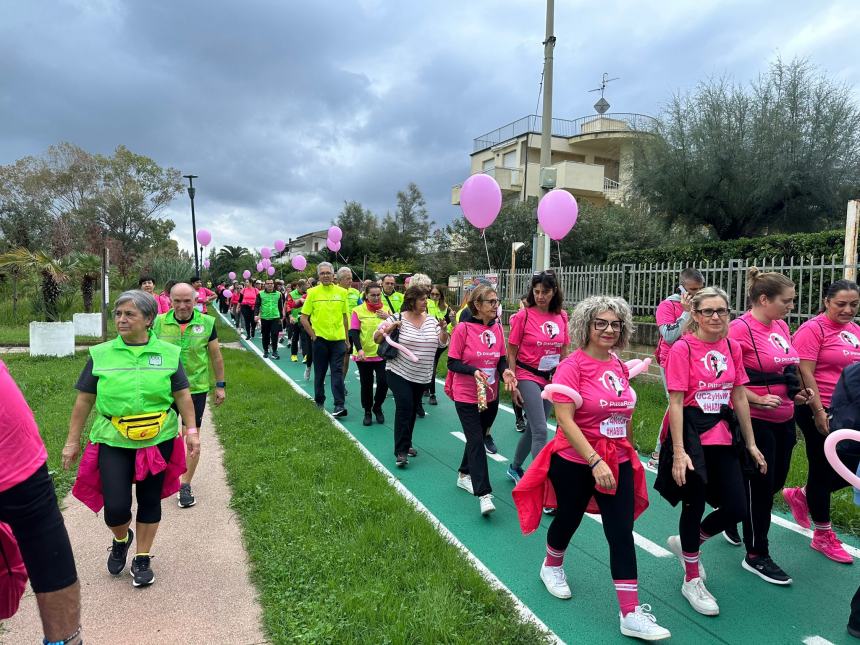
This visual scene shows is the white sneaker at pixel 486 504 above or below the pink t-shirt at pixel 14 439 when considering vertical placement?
below

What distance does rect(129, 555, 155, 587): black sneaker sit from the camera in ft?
11.0

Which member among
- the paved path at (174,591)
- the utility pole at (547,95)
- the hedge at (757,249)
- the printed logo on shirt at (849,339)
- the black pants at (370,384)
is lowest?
the paved path at (174,591)

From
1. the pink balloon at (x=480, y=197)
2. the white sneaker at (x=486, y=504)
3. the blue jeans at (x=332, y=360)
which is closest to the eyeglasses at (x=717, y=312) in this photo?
the white sneaker at (x=486, y=504)

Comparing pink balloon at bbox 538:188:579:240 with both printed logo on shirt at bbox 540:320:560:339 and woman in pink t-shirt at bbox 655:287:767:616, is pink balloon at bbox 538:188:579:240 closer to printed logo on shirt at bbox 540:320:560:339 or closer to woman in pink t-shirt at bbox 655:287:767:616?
printed logo on shirt at bbox 540:320:560:339

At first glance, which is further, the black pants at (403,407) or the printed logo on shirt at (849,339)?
the black pants at (403,407)

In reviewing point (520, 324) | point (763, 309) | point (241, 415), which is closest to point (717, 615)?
point (763, 309)

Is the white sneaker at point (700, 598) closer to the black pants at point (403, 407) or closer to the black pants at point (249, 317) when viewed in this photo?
the black pants at point (403, 407)

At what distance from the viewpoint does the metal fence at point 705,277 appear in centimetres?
749

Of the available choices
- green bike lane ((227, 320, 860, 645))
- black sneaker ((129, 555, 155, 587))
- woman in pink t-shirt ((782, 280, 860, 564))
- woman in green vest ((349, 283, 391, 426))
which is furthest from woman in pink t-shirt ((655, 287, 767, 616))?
woman in green vest ((349, 283, 391, 426))

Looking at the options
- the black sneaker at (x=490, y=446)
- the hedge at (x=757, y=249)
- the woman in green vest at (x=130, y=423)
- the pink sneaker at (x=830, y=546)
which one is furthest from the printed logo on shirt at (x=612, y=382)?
the hedge at (x=757, y=249)

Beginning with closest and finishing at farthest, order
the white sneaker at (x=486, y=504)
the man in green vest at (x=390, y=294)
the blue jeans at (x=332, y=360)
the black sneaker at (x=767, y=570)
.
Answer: the black sneaker at (x=767, y=570) < the white sneaker at (x=486, y=504) < the blue jeans at (x=332, y=360) < the man in green vest at (x=390, y=294)

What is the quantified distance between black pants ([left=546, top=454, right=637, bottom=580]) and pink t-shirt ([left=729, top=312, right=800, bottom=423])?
113 cm

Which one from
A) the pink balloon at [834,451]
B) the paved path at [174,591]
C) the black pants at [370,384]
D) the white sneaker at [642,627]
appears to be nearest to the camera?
the pink balloon at [834,451]

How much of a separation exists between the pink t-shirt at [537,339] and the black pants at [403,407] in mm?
1325
